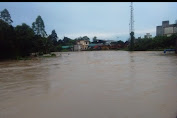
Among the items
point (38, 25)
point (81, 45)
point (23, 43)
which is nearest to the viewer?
point (23, 43)

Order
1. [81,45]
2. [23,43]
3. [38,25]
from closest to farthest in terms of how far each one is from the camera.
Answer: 1. [23,43]
2. [38,25]
3. [81,45]

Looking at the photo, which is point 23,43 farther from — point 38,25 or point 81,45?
point 81,45

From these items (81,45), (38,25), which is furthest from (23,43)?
(81,45)

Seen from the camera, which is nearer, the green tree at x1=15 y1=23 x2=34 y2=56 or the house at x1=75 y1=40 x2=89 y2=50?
the green tree at x1=15 y1=23 x2=34 y2=56

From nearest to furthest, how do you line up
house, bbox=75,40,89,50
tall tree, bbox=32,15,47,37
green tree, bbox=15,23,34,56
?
1. green tree, bbox=15,23,34,56
2. tall tree, bbox=32,15,47,37
3. house, bbox=75,40,89,50

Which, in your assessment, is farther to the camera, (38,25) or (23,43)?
(38,25)

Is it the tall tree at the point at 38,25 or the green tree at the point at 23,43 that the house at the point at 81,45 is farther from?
the green tree at the point at 23,43

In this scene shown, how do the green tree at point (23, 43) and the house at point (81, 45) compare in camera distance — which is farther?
the house at point (81, 45)

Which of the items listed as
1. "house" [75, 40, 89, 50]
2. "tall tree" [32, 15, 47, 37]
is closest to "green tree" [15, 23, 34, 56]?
"tall tree" [32, 15, 47, 37]

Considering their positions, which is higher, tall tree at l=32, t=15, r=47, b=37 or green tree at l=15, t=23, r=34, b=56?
tall tree at l=32, t=15, r=47, b=37

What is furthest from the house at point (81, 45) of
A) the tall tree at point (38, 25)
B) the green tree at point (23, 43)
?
the green tree at point (23, 43)

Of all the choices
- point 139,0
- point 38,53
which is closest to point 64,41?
point 38,53

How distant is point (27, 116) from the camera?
134 inches

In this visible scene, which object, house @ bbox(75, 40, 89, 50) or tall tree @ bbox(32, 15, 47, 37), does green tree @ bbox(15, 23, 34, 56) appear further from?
house @ bbox(75, 40, 89, 50)
